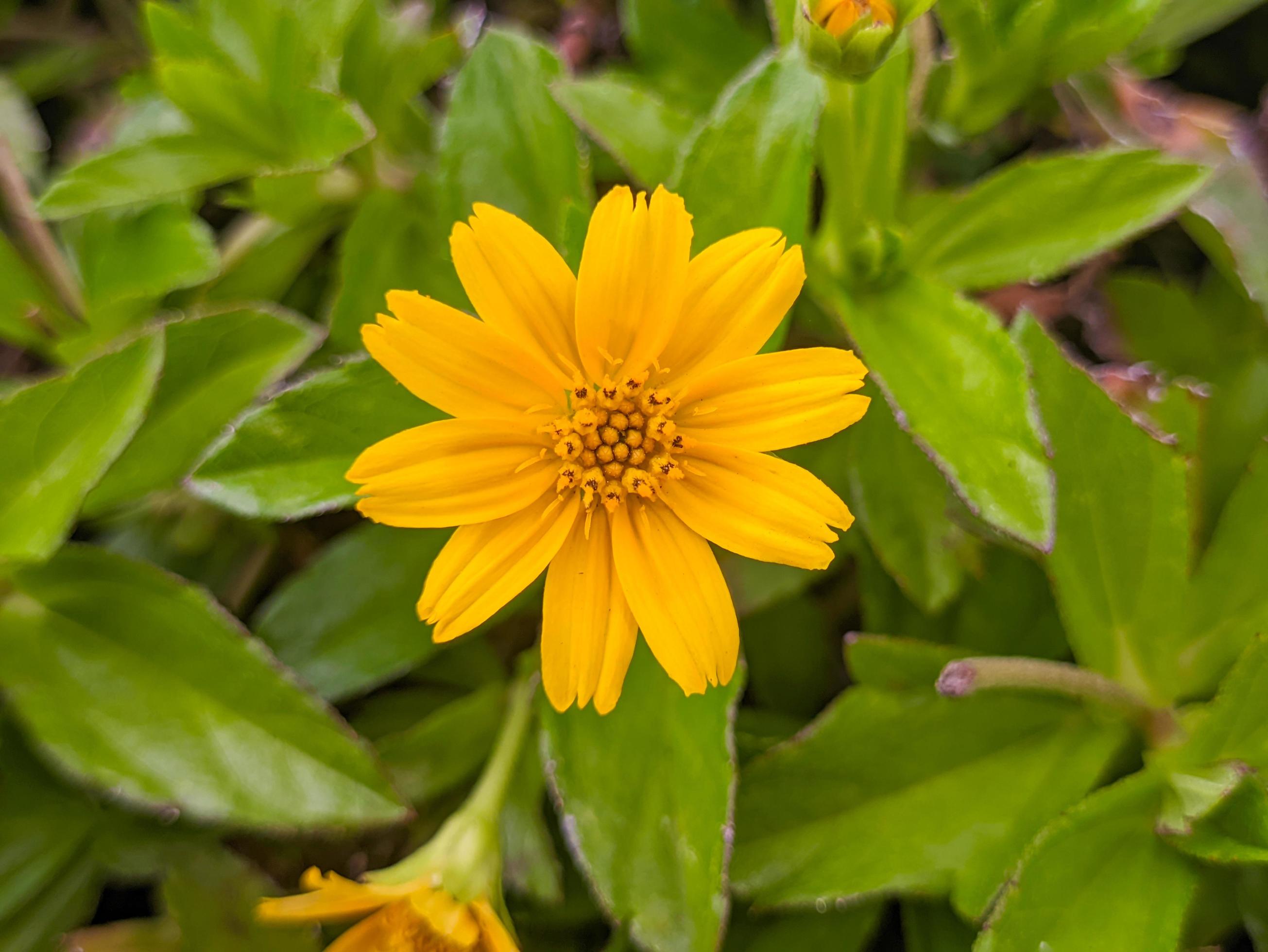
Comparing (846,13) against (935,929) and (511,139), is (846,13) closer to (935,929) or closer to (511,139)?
(511,139)

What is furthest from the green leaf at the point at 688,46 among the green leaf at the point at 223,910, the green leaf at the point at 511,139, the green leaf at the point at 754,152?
the green leaf at the point at 223,910

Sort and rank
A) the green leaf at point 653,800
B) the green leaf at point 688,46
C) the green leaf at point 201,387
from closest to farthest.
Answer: the green leaf at point 653,800 → the green leaf at point 201,387 → the green leaf at point 688,46

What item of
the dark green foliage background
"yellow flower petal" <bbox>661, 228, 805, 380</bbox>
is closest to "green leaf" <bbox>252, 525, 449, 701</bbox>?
the dark green foliage background

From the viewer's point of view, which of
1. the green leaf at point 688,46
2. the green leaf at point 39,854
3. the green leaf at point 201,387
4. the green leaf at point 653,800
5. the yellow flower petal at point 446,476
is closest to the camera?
the yellow flower petal at point 446,476

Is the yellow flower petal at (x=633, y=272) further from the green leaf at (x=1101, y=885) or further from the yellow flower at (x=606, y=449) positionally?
the green leaf at (x=1101, y=885)

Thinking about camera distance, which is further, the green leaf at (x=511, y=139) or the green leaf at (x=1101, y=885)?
the green leaf at (x=511, y=139)

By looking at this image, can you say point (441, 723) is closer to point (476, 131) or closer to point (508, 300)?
point (508, 300)

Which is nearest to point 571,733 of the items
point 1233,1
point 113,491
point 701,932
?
point 701,932
